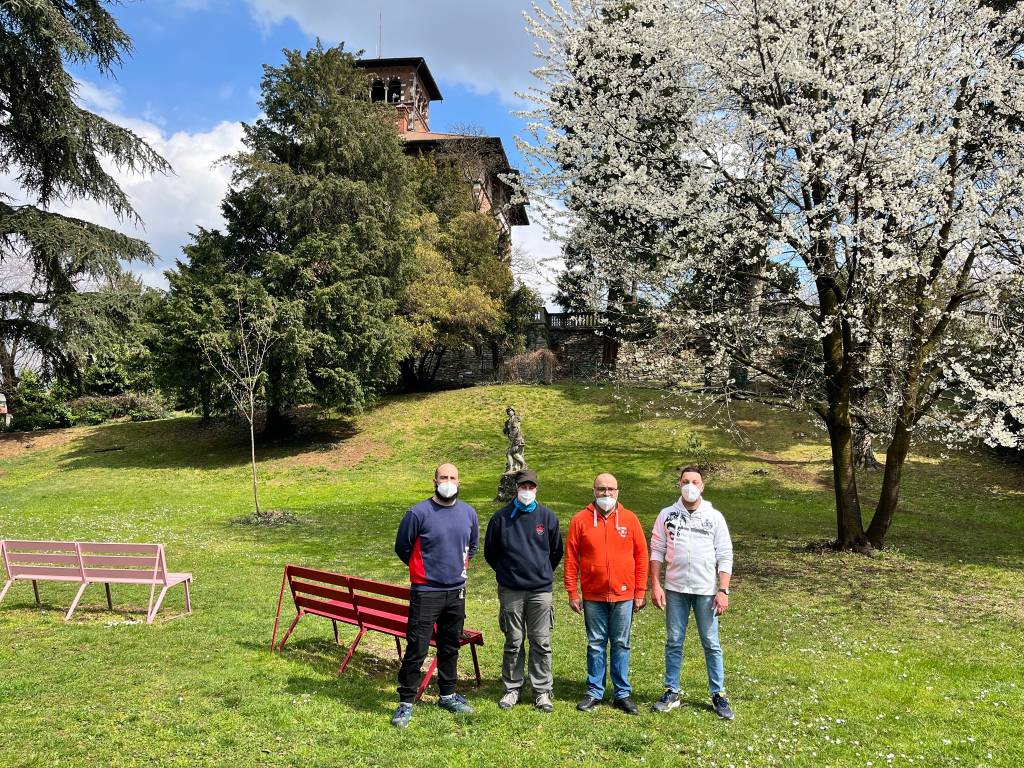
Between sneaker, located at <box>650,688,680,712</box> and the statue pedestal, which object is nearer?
sneaker, located at <box>650,688,680,712</box>

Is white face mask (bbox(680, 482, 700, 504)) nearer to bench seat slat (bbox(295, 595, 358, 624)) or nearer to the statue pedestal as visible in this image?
bench seat slat (bbox(295, 595, 358, 624))

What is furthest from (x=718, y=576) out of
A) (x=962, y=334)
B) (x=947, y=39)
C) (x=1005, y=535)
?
(x=1005, y=535)

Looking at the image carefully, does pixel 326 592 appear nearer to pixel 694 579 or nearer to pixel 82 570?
pixel 82 570

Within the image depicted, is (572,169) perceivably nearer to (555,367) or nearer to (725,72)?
(725,72)

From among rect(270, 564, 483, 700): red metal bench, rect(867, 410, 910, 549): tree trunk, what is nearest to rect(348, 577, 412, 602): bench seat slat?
rect(270, 564, 483, 700): red metal bench

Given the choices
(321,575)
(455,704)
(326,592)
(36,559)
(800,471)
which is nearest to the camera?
(455,704)

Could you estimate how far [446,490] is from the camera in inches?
215

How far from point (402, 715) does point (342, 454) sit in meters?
23.2

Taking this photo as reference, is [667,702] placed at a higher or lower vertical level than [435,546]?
lower

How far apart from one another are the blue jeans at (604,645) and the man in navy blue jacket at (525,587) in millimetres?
334

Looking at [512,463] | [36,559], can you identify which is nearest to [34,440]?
[512,463]

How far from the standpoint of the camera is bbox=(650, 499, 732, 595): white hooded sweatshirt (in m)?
5.48

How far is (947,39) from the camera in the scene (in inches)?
442

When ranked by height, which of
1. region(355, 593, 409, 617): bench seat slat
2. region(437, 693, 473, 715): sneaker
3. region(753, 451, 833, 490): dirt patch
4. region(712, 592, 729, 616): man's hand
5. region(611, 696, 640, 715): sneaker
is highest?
region(712, 592, 729, 616): man's hand
